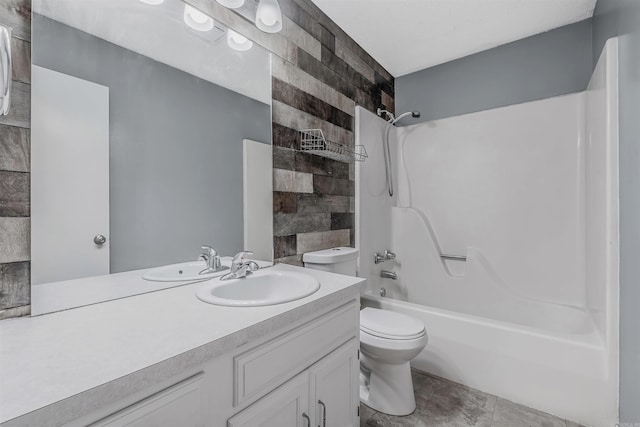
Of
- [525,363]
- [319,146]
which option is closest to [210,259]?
[319,146]

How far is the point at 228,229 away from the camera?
4.67ft

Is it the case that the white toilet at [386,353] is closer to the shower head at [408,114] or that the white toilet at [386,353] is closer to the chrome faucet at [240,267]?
the chrome faucet at [240,267]

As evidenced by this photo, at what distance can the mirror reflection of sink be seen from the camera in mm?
1127

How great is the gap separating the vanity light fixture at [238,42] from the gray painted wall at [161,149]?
23 centimetres

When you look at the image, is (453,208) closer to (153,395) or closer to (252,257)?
(252,257)

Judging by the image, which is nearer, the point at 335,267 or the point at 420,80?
the point at 335,267

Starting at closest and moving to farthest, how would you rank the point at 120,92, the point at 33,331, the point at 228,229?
the point at 33,331, the point at 120,92, the point at 228,229

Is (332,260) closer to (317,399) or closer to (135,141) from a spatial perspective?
(317,399)

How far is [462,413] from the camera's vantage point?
5.32 ft

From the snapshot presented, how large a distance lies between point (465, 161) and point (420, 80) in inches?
34.5


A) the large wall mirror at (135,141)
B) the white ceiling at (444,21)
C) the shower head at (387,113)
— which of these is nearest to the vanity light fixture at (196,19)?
the large wall mirror at (135,141)

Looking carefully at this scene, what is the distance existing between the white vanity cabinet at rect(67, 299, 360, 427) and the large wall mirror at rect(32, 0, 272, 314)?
523 millimetres

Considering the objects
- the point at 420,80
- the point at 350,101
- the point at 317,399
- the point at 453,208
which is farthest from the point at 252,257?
the point at 420,80

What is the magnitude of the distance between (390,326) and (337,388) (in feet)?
1.80
